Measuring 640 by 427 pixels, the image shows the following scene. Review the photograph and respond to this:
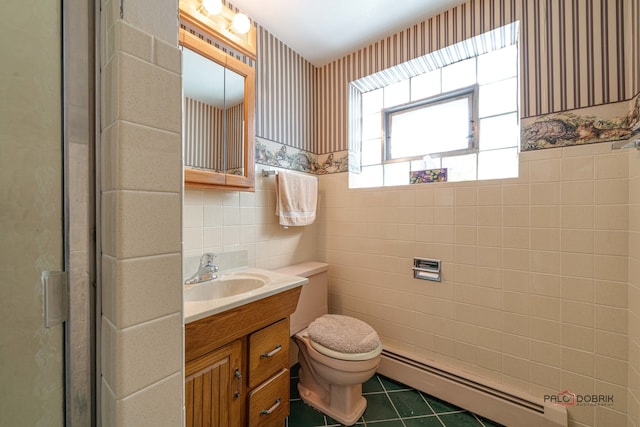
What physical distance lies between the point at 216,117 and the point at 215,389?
130cm

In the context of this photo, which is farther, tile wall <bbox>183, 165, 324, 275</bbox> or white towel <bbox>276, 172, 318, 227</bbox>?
white towel <bbox>276, 172, 318, 227</bbox>

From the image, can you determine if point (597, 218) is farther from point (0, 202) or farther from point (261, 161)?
point (0, 202)

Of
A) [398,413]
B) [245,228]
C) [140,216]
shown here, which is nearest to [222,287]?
[245,228]

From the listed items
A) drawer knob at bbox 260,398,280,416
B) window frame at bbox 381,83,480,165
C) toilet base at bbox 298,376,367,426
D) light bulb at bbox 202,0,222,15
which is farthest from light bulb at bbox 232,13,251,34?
toilet base at bbox 298,376,367,426

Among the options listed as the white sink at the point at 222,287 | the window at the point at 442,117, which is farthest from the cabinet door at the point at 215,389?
the window at the point at 442,117

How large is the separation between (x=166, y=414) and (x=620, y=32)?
2132mm

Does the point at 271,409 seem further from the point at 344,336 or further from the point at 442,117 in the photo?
the point at 442,117

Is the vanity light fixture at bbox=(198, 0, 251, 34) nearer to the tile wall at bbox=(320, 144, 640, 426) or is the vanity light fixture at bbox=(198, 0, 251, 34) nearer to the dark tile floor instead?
the tile wall at bbox=(320, 144, 640, 426)

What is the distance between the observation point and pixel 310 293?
5.84 feet

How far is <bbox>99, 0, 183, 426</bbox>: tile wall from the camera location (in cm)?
40

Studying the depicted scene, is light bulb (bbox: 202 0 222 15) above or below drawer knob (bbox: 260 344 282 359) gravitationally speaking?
above

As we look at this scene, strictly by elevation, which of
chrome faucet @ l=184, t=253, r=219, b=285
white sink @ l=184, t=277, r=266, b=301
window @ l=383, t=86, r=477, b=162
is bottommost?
white sink @ l=184, t=277, r=266, b=301

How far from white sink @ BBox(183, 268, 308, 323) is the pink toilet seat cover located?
36 centimetres

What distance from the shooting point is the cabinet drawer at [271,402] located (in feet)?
3.72
